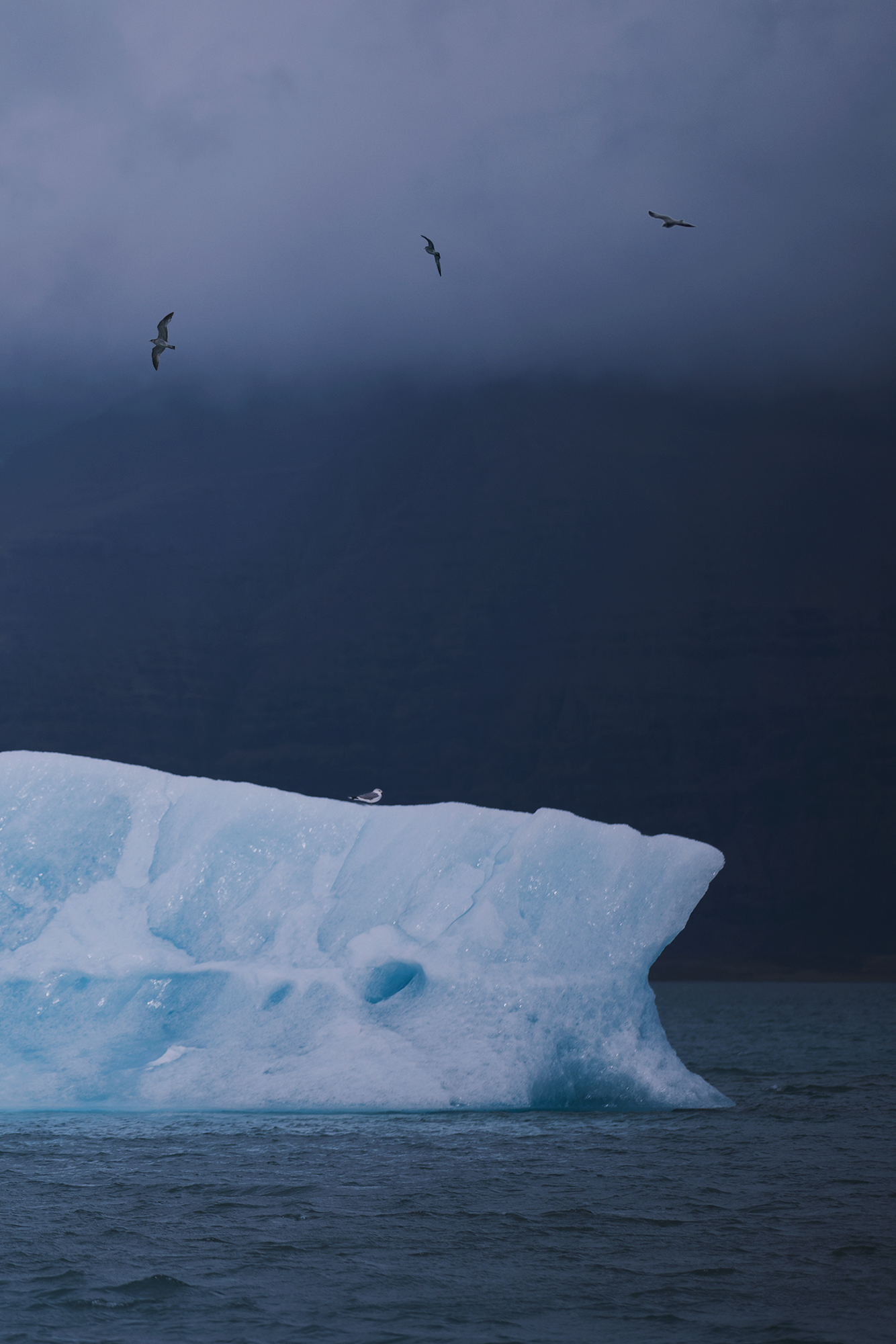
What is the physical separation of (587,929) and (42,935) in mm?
6113

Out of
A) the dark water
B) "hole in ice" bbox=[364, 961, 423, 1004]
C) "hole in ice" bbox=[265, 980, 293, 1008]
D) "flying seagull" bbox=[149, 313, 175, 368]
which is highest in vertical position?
"flying seagull" bbox=[149, 313, 175, 368]

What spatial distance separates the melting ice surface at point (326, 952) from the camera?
1453 cm

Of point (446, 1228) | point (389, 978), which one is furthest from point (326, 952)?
point (446, 1228)

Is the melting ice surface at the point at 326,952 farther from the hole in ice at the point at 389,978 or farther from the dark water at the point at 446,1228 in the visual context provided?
the dark water at the point at 446,1228

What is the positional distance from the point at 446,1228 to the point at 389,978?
16.2 ft

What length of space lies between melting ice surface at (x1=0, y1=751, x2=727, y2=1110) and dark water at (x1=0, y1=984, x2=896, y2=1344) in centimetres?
58

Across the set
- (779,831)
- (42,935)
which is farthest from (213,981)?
(779,831)

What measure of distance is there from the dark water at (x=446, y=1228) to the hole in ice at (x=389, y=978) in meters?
1.38

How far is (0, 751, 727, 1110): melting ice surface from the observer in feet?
47.7

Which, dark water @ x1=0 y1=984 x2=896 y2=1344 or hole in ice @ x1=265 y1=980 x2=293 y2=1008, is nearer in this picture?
dark water @ x1=0 y1=984 x2=896 y2=1344

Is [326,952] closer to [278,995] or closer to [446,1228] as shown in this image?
[278,995]

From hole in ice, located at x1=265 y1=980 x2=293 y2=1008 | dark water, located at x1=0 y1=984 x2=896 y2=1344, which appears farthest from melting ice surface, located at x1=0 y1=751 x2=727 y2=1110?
dark water, located at x1=0 y1=984 x2=896 y2=1344

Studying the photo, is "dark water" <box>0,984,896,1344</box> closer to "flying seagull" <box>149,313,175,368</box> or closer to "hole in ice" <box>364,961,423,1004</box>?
"hole in ice" <box>364,961,423,1004</box>

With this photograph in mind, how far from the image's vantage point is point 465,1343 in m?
7.46
